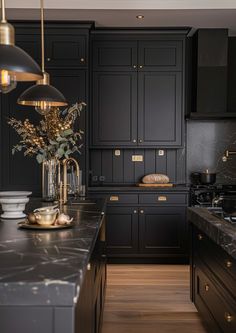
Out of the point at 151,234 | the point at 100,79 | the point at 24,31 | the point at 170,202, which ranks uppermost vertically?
the point at 24,31

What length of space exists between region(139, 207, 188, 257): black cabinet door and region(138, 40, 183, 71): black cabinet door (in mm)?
1668

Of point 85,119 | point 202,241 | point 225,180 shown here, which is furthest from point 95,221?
point 225,180

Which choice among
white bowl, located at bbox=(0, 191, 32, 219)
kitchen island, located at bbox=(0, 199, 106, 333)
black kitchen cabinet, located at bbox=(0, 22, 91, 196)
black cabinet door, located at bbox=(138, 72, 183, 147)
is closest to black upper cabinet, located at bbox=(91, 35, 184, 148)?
black cabinet door, located at bbox=(138, 72, 183, 147)

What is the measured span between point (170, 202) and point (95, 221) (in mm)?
2869

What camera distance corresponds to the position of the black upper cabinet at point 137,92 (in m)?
5.40

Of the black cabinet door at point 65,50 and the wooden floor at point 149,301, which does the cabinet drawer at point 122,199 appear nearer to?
the wooden floor at point 149,301

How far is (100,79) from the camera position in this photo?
5.44 m

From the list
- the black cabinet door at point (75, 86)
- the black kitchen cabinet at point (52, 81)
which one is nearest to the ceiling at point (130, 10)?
the black kitchen cabinet at point (52, 81)

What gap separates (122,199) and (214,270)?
252cm

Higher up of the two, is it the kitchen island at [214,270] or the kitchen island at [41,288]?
the kitchen island at [41,288]

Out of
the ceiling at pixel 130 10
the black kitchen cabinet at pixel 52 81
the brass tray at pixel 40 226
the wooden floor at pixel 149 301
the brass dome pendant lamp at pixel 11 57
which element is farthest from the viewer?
the black kitchen cabinet at pixel 52 81

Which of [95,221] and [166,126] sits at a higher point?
[166,126]

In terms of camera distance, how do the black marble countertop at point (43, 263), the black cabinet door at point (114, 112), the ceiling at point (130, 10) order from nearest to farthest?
the black marble countertop at point (43, 263), the ceiling at point (130, 10), the black cabinet door at point (114, 112)

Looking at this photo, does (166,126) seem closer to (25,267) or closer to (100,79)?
(100,79)
